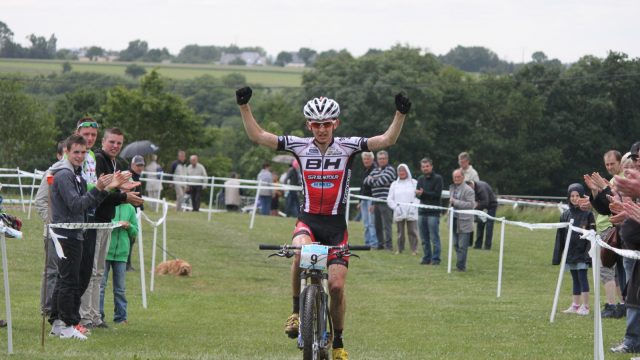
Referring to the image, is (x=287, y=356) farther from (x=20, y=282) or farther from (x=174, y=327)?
(x=20, y=282)

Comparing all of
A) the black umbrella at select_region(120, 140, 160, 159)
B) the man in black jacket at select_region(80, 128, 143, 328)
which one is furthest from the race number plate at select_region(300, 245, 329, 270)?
the black umbrella at select_region(120, 140, 160, 159)

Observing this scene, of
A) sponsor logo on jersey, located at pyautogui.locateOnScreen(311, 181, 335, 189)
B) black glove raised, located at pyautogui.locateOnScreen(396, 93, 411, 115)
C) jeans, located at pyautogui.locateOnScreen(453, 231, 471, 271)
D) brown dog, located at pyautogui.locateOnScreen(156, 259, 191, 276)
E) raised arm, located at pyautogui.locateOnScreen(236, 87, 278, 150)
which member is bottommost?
brown dog, located at pyautogui.locateOnScreen(156, 259, 191, 276)

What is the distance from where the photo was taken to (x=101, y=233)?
44.9 ft

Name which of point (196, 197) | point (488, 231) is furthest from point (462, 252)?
point (196, 197)

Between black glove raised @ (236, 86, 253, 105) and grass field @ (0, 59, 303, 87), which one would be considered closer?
black glove raised @ (236, 86, 253, 105)

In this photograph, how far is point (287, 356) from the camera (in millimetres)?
11953

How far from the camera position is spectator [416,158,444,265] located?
24.2 metres

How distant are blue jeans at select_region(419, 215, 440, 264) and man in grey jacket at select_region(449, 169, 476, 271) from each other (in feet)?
1.61

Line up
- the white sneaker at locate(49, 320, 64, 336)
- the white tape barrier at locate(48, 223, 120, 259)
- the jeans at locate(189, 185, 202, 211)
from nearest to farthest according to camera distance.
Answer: the white tape barrier at locate(48, 223, 120, 259), the white sneaker at locate(49, 320, 64, 336), the jeans at locate(189, 185, 202, 211)

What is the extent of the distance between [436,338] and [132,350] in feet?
13.2

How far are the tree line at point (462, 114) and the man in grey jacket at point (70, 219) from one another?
58.6 metres

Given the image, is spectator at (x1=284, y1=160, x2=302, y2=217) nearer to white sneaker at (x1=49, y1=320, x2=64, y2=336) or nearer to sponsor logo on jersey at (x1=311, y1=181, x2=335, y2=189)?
white sneaker at (x1=49, y1=320, x2=64, y2=336)

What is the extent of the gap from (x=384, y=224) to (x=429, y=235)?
2273mm

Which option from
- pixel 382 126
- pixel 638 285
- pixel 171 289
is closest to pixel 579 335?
pixel 638 285
